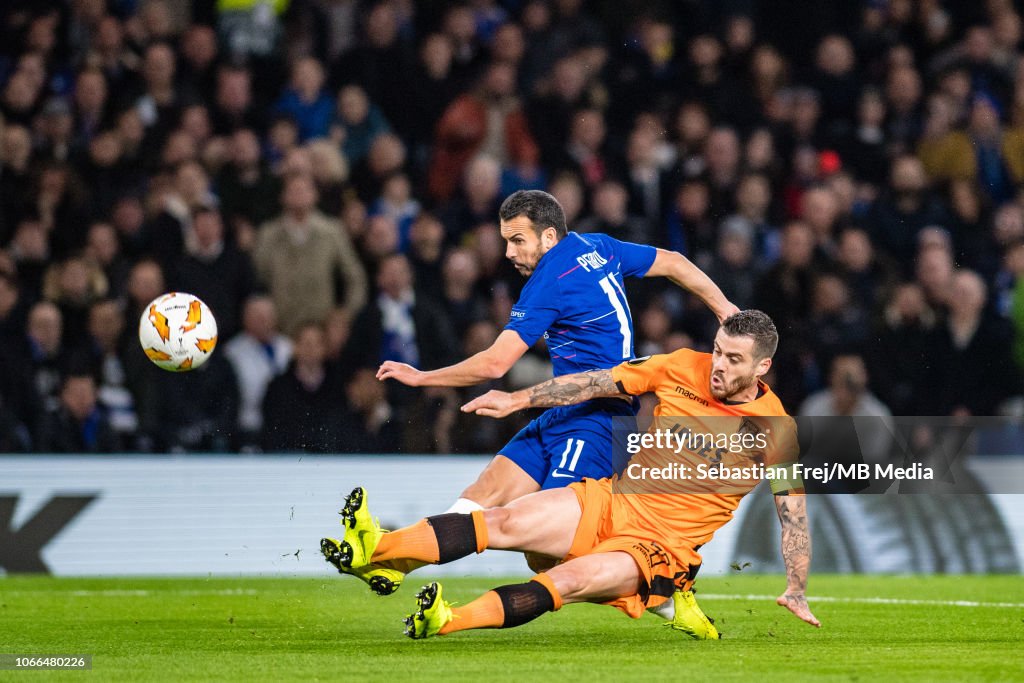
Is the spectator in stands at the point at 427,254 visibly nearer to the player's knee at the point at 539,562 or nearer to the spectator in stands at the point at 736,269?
the spectator in stands at the point at 736,269

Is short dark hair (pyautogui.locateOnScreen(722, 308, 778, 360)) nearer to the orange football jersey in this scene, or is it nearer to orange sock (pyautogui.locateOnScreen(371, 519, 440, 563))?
the orange football jersey

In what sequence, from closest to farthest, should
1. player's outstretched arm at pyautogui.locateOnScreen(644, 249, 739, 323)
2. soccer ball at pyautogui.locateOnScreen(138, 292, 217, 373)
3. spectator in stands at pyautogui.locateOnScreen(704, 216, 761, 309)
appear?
player's outstretched arm at pyautogui.locateOnScreen(644, 249, 739, 323) < soccer ball at pyautogui.locateOnScreen(138, 292, 217, 373) < spectator in stands at pyautogui.locateOnScreen(704, 216, 761, 309)

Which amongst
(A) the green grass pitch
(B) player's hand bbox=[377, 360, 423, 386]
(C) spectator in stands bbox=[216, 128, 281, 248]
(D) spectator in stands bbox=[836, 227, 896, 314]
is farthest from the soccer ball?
(D) spectator in stands bbox=[836, 227, 896, 314]

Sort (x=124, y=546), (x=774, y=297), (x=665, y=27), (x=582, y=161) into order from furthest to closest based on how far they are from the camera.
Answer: (x=665, y=27) → (x=582, y=161) → (x=774, y=297) → (x=124, y=546)

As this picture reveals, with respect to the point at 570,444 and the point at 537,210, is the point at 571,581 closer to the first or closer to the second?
the point at 570,444

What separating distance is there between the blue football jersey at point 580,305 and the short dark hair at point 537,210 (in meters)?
0.11

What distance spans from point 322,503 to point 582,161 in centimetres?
407

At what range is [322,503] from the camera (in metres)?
11.3

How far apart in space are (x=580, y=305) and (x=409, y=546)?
4.95 feet

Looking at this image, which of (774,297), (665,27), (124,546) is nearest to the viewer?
(124,546)

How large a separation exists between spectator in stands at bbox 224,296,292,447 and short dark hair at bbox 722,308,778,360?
5.57 meters

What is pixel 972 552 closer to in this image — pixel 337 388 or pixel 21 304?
pixel 337 388

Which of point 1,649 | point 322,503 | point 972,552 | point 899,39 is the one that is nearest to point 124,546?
point 322,503

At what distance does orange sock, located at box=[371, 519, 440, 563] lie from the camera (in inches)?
250
